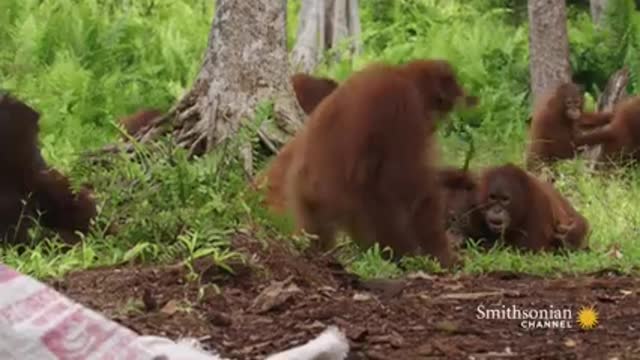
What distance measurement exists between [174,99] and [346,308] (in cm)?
981

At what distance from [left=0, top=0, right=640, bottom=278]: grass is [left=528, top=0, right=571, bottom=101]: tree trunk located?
2.25ft

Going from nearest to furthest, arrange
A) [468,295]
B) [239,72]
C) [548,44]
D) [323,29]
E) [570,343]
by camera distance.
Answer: [570,343] < [468,295] < [239,72] < [548,44] < [323,29]

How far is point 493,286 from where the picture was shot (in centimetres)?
550

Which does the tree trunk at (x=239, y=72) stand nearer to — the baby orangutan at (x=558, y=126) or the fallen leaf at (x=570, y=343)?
the baby orangutan at (x=558, y=126)

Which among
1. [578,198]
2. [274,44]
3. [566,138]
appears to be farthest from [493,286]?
[566,138]

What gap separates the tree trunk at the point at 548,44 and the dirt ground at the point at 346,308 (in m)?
7.63

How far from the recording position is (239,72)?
852 centimetres

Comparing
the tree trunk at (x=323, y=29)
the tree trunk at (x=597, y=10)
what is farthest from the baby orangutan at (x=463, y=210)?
the tree trunk at (x=597, y=10)

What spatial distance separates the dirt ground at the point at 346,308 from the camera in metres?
4.22

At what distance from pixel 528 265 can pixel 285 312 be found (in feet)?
7.35

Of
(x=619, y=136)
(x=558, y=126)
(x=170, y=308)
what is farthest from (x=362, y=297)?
(x=619, y=136)

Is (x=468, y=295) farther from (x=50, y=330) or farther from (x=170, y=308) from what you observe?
(x=50, y=330)

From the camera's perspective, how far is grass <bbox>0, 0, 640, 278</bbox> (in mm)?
5781

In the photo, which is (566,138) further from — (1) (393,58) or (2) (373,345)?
(2) (373,345)
